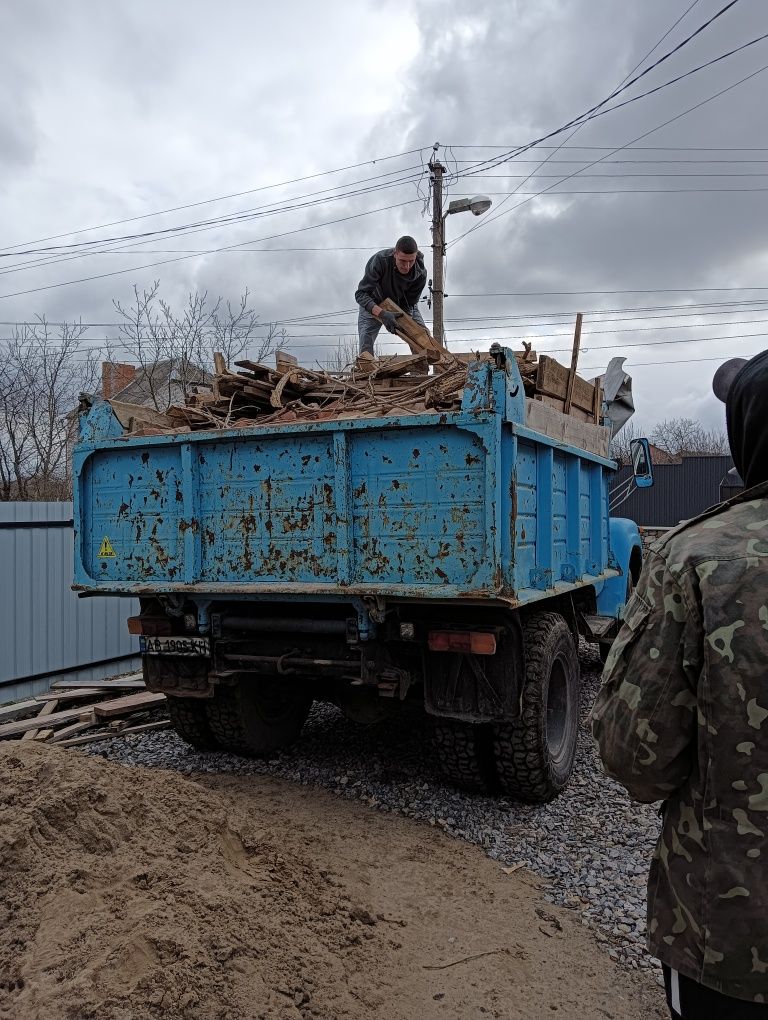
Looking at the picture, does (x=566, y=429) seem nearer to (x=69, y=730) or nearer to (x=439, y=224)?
(x=69, y=730)

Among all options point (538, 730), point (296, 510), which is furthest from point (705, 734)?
point (296, 510)

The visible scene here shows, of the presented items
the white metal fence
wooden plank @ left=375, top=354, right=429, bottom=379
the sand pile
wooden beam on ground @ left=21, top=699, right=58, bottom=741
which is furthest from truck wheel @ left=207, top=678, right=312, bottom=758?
the white metal fence

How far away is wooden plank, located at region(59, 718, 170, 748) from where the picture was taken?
588 centimetres

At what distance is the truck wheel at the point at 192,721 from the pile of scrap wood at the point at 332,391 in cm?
184

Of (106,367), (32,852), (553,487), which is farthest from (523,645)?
(106,367)

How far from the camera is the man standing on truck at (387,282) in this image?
693 cm

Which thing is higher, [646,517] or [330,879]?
[646,517]

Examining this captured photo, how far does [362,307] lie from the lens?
7000mm

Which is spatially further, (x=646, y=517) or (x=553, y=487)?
(x=646, y=517)

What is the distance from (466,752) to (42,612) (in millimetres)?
5310

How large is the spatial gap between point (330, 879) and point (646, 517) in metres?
27.1

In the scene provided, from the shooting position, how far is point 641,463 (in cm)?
785

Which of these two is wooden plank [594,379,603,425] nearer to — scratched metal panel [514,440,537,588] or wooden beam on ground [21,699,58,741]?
scratched metal panel [514,440,537,588]

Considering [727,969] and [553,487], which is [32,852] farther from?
[553,487]
